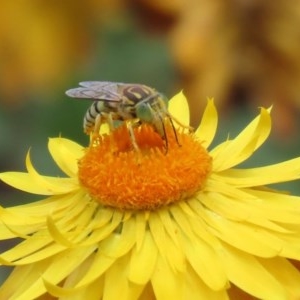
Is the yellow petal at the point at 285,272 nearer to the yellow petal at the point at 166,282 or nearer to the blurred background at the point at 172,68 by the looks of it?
the yellow petal at the point at 166,282

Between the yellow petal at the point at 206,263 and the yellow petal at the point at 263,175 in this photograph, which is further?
the yellow petal at the point at 263,175

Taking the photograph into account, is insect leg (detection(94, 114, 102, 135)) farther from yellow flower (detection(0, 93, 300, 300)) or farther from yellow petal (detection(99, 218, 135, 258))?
yellow petal (detection(99, 218, 135, 258))

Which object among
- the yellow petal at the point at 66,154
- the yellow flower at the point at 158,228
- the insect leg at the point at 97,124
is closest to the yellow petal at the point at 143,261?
the yellow flower at the point at 158,228

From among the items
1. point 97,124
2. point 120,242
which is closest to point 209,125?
point 97,124

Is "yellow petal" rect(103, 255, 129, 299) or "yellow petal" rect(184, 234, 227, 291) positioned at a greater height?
"yellow petal" rect(184, 234, 227, 291)

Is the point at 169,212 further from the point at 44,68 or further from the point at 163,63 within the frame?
the point at 163,63

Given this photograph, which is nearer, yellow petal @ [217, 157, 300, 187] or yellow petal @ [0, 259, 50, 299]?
yellow petal @ [0, 259, 50, 299]

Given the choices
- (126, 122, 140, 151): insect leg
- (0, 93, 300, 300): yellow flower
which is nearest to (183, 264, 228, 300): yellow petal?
(0, 93, 300, 300): yellow flower
